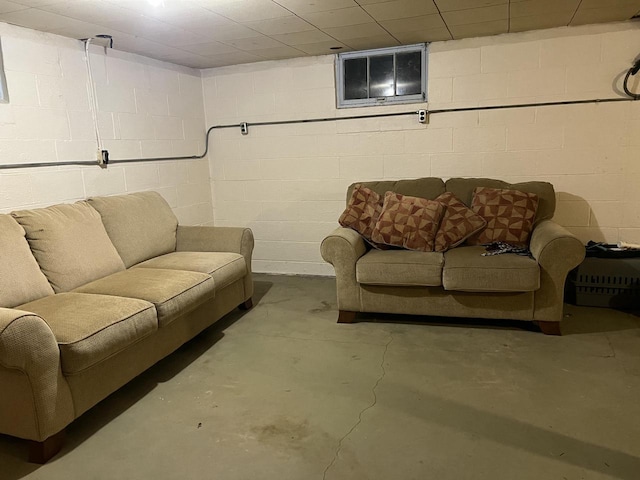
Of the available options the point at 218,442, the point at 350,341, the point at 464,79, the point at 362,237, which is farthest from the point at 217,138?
the point at 218,442

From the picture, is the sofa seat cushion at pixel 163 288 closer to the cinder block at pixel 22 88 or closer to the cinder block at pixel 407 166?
the cinder block at pixel 22 88

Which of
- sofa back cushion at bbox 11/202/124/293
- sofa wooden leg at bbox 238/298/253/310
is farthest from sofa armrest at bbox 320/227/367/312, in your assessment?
sofa back cushion at bbox 11/202/124/293

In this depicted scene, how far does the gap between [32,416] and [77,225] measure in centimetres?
130

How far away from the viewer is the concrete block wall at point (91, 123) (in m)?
2.90

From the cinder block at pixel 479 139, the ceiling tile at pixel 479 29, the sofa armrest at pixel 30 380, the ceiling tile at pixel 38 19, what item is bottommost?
the sofa armrest at pixel 30 380

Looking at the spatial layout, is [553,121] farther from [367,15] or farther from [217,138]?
[217,138]

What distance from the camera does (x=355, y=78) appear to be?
4180 mm

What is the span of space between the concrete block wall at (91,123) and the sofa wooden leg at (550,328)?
123 inches

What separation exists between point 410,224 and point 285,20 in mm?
1576

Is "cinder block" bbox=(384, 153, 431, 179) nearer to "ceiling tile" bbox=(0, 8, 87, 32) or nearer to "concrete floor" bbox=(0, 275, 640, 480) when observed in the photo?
"concrete floor" bbox=(0, 275, 640, 480)

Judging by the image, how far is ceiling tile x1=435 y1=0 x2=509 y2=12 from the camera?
2.82 m

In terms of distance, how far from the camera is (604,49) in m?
3.52

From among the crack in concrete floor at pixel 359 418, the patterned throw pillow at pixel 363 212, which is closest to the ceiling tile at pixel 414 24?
the patterned throw pillow at pixel 363 212

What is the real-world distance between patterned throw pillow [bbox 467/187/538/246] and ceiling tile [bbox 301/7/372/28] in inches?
59.1
